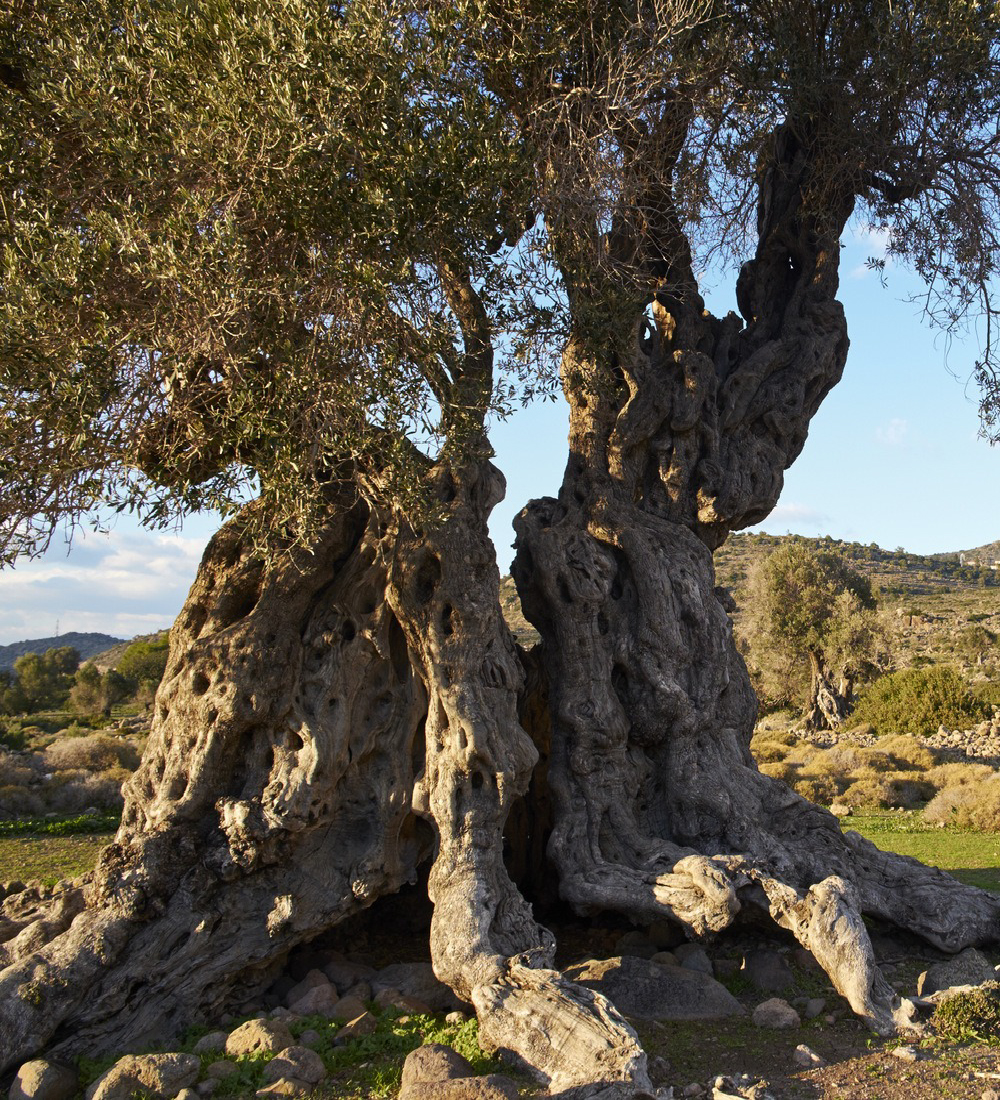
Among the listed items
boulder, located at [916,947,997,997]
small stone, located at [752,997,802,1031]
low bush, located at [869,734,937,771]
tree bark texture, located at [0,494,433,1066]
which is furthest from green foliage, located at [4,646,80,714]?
boulder, located at [916,947,997,997]

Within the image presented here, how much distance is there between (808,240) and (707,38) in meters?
3.25

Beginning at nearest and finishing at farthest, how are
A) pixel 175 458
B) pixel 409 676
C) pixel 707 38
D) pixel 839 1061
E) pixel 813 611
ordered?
pixel 839 1061
pixel 175 458
pixel 409 676
pixel 707 38
pixel 813 611

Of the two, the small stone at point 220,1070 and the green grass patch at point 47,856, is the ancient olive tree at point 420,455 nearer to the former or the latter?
the small stone at point 220,1070

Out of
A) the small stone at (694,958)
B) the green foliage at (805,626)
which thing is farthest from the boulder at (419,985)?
the green foliage at (805,626)

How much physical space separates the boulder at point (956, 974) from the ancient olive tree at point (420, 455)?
60 cm

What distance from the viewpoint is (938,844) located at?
1650 cm

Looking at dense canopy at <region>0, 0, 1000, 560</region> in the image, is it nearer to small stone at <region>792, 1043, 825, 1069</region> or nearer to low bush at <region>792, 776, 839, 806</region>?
small stone at <region>792, 1043, 825, 1069</region>

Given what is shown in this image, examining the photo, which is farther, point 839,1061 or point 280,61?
point 280,61

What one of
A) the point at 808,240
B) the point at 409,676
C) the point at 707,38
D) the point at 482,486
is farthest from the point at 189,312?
the point at 808,240

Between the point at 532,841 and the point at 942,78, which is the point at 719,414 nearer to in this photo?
the point at 942,78

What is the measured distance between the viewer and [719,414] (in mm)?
11969

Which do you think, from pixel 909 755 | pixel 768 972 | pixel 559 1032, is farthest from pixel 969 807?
pixel 559 1032

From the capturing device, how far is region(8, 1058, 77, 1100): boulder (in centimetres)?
664

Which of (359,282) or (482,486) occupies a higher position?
(359,282)
